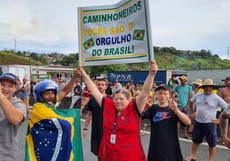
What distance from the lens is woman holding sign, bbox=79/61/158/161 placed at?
11.6 feet

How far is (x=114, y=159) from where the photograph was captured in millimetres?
3588

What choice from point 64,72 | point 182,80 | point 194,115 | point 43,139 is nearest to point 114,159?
point 43,139

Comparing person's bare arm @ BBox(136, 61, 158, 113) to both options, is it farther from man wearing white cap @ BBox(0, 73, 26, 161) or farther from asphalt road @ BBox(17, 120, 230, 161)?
asphalt road @ BBox(17, 120, 230, 161)

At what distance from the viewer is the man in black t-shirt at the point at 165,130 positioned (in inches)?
157

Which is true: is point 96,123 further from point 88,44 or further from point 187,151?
point 187,151

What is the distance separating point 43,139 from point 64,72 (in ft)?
217

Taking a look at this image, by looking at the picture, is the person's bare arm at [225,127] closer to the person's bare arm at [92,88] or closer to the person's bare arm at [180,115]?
the person's bare arm at [180,115]

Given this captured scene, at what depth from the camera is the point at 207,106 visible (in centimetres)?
654

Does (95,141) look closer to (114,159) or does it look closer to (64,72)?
(114,159)

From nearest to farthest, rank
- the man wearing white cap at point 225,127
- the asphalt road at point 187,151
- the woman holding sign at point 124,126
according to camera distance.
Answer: the woman holding sign at point 124,126 → the man wearing white cap at point 225,127 → the asphalt road at point 187,151

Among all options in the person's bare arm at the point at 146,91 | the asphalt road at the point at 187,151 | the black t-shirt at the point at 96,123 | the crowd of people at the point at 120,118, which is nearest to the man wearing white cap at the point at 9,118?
the crowd of people at the point at 120,118

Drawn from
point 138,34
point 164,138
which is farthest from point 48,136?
point 138,34

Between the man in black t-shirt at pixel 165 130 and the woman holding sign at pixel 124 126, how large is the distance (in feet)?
1.52

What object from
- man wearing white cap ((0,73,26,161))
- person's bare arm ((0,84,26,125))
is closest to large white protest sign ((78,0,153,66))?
man wearing white cap ((0,73,26,161))
